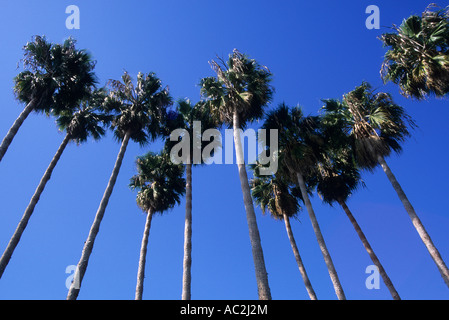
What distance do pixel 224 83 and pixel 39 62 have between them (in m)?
9.82

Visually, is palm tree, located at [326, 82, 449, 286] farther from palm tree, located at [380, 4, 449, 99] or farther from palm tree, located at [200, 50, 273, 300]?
palm tree, located at [200, 50, 273, 300]

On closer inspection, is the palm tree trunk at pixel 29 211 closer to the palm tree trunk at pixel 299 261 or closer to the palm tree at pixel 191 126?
the palm tree at pixel 191 126

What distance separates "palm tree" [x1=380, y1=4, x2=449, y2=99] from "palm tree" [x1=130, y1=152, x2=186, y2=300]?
14027 millimetres

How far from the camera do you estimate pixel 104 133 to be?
18547 millimetres

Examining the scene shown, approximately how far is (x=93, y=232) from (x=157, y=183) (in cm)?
706

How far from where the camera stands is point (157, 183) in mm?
19438

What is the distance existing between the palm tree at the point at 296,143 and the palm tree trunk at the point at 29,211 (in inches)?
481

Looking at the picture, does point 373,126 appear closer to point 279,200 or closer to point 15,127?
point 279,200

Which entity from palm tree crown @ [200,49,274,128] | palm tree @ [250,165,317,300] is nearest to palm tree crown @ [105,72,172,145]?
palm tree crown @ [200,49,274,128]

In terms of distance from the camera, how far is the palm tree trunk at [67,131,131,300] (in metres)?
10.9

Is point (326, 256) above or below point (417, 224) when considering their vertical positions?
below

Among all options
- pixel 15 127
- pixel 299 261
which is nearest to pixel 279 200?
pixel 299 261
